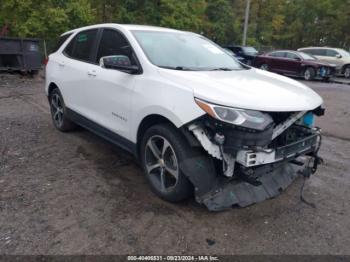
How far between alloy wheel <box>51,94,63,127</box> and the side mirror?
90.0 inches

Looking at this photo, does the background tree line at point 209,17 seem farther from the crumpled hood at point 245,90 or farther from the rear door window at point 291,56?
the crumpled hood at point 245,90

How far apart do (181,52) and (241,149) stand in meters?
1.72

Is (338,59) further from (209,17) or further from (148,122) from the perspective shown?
(209,17)

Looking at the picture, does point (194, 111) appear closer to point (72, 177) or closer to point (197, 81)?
point (197, 81)

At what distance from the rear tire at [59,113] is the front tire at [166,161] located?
2.42 meters

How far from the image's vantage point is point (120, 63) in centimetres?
372

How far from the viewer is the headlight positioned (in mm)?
2852

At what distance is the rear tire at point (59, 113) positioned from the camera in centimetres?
564

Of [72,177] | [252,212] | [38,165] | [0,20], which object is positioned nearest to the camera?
[252,212]

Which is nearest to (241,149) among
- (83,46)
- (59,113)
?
(83,46)

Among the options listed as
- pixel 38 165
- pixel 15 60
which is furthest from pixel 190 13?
pixel 38 165

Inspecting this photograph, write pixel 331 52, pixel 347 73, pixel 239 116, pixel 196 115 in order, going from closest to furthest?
pixel 239 116, pixel 196 115, pixel 347 73, pixel 331 52

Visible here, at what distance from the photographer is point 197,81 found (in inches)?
128

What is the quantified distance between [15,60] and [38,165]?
372 inches
